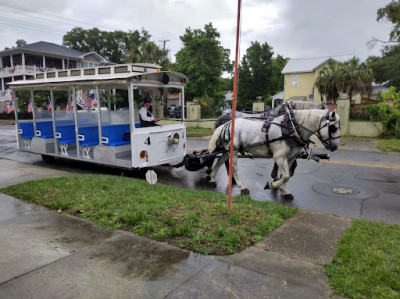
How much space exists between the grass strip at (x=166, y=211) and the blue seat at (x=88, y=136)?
6.99 feet

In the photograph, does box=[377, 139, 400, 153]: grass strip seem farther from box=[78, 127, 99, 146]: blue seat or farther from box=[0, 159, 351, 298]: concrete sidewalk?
box=[78, 127, 99, 146]: blue seat

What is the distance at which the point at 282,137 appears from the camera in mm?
Result: 6547

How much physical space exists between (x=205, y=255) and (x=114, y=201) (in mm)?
2597

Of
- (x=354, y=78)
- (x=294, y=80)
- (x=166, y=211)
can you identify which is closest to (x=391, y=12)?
(x=354, y=78)

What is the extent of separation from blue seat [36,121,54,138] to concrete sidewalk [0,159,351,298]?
632 cm

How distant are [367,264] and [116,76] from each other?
6.64m

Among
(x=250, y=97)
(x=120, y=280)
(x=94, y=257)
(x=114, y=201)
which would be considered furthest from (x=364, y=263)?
(x=250, y=97)

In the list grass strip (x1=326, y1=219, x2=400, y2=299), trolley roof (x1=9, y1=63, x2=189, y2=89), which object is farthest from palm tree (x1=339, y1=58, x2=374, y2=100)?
grass strip (x1=326, y1=219, x2=400, y2=299)

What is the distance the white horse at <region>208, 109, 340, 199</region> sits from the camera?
20.7 ft

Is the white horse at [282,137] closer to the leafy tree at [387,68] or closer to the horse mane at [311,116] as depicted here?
the horse mane at [311,116]

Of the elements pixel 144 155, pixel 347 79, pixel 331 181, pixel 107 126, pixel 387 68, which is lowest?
pixel 331 181

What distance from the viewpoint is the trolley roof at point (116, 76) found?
7840 millimetres

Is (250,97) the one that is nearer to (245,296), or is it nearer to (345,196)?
(345,196)

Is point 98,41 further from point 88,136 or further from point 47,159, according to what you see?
point 88,136
